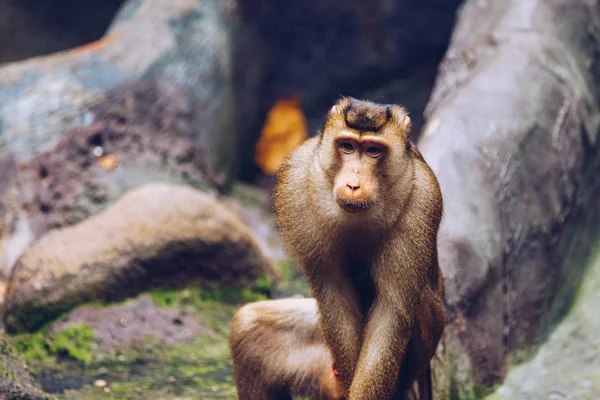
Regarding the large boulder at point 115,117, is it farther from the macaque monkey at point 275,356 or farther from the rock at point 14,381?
the macaque monkey at point 275,356

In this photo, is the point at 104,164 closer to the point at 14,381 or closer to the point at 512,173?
the point at 512,173

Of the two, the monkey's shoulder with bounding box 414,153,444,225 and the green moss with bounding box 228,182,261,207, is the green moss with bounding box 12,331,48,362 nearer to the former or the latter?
the monkey's shoulder with bounding box 414,153,444,225

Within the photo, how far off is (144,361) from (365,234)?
9.48 feet

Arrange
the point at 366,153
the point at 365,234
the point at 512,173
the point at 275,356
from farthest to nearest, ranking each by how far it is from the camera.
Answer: the point at 512,173 < the point at 275,356 < the point at 365,234 < the point at 366,153

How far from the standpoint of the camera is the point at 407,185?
13.1 ft

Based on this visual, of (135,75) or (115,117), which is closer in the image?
(115,117)

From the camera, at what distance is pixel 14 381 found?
4145 mm

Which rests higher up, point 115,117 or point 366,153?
point 366,153

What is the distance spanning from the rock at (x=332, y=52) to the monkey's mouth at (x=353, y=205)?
7.24 metres

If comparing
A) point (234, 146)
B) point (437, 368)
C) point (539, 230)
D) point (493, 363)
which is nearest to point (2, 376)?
point (437, 368)

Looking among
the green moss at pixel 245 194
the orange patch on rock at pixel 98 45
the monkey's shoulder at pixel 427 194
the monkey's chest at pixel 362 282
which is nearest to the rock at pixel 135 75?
the orange patch on rock at pixel 98 45

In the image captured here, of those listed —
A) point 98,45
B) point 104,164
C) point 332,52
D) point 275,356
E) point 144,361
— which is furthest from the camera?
point 332,52

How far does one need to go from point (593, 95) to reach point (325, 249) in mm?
4213

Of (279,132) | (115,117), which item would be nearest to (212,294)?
(115,117)
